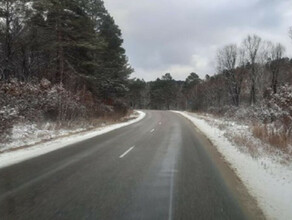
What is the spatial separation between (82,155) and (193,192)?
6.49 metres

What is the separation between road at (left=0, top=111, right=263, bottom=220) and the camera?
6.21 meters

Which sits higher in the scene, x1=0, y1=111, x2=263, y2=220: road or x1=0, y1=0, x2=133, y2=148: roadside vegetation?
x1=0, y1=0, x2=133, y2=148: roadside vegetation

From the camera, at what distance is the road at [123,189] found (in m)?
6.21

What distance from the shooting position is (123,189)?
789cm

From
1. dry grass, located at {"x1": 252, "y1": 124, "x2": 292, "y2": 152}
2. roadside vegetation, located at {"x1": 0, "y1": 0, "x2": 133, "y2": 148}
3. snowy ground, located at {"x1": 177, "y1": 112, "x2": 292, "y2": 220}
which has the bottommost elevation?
snowy ground, located at {"x1": 177, "y1": 112, "x2": 292, "y2": 220}

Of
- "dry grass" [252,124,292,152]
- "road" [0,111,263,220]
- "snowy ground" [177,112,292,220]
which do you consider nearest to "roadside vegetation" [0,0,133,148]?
"road" [0,111,263,220]

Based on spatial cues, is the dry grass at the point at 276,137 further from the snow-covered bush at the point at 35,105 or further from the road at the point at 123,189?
the snow-covered bush at the point at 35,105

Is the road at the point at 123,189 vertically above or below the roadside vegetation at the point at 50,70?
below

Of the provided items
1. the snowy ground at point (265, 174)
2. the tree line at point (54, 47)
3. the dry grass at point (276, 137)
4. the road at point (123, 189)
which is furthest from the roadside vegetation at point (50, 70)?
the dry grass at point (276, 137)

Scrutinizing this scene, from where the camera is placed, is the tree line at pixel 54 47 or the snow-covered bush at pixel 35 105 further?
the tree line at pixel 54 47

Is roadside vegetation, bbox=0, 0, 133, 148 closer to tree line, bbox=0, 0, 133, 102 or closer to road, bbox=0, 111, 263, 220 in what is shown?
tree line, bbox=0, 0, 133, 102

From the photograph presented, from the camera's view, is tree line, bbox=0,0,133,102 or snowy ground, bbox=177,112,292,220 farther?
tree line, bbox=0,0,133,102

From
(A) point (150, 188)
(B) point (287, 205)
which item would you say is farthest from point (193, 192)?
(B) point (287, 205)

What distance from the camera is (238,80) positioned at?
197 feet
